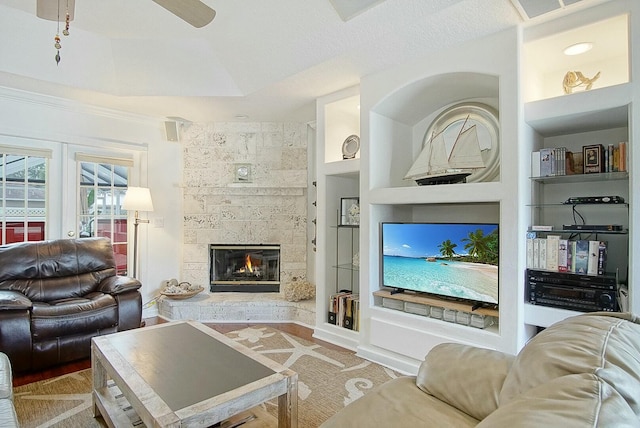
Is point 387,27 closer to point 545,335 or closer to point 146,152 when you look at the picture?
point 545,335

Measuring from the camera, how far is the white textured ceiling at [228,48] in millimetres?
2424

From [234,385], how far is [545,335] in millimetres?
1302

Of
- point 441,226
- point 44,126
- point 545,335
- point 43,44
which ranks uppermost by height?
Result: point 43,44

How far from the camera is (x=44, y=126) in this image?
12.3 feet

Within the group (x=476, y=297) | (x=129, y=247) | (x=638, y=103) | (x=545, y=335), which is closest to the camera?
(x=545, y=335)

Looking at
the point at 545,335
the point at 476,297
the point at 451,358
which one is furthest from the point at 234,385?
the point at 476,297

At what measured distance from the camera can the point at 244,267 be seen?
189 inches

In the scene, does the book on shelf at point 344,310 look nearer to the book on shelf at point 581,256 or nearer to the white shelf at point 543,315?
the white shelf at point 543,315

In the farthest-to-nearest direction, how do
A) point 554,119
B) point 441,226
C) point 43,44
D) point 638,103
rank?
1. point 43,44
2. point 441,226
3. point 554,119
4. point 638,103

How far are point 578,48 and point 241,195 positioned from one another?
376cm

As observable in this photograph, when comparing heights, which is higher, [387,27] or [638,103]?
[387,27]

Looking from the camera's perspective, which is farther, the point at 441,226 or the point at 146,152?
the point at 146,152

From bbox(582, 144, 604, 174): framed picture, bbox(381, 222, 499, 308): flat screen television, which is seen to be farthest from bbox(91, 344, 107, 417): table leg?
bbox(582, 144, 604, 174): framed picture

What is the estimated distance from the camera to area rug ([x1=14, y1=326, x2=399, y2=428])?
2.14 meters
